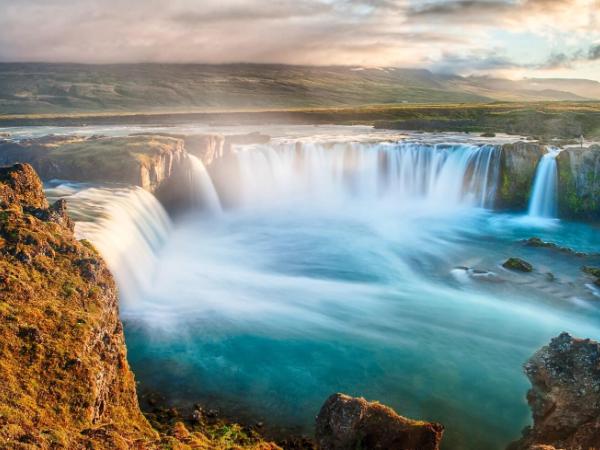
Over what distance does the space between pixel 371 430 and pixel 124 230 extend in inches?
587

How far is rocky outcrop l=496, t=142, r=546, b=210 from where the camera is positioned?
35.2 metres

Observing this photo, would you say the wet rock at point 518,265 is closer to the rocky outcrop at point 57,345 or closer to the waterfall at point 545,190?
the waterfall at point 545,190

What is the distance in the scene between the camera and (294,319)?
1789 cm

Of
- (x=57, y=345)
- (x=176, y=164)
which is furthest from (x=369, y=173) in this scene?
(x=57, y=345)

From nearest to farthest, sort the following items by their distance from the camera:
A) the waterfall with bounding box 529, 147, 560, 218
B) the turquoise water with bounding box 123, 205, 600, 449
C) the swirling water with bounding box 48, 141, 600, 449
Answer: the turquoise water with bounding box 123, 205, 600, 449, the swirling water with bounding box 48, 141, 600, 449, the waterfall with bounding box 529, 147, 560, 218

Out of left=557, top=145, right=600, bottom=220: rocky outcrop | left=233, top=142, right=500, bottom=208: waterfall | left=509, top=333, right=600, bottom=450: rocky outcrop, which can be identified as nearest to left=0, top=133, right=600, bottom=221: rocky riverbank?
left=557, top=145, right=600, bottom=220: rocky outcrop

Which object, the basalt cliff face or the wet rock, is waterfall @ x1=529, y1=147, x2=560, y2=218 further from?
the basalt cliff face

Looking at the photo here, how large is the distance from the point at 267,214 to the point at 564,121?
4602 centimetres

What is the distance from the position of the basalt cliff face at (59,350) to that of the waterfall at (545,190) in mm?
30375

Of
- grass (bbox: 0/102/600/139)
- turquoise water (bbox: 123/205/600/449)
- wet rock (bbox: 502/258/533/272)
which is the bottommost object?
turquoise water (bbox: 123/205/600/449)

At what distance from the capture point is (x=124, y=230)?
20.5 meters

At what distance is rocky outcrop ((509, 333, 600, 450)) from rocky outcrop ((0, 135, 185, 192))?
22.7 metres

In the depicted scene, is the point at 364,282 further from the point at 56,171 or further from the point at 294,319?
the point at 56,171

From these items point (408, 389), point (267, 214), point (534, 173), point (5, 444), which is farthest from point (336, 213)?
point (5, 444)
